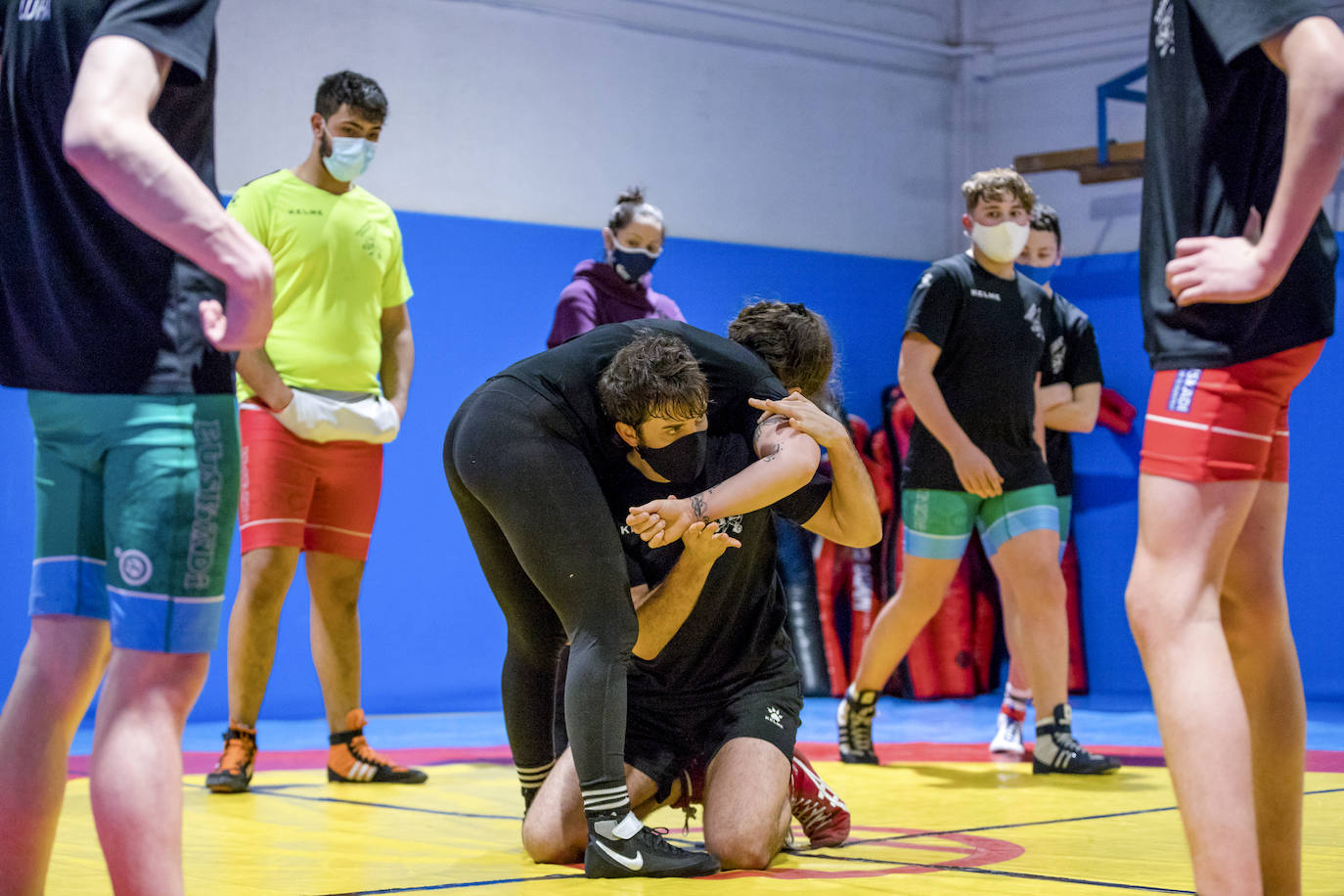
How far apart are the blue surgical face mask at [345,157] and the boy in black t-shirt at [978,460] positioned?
1854 mm

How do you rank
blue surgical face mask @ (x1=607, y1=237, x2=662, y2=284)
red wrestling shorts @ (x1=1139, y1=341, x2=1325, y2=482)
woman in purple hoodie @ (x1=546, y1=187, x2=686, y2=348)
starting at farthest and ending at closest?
1. blue surgical face mask @ (x1=607, y1=237, x2=662, y2=284)
2. woman in purple hoodie @ (x1=546, y1=187, x2=686, y2=348)
3. red wrestling shorts @ (x1=1139, y1=341, x2=1325, y2=482)

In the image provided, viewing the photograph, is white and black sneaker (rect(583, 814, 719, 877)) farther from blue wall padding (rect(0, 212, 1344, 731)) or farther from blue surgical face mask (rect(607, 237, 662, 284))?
blue wall padding (rect(0, 212, 1344, 731))

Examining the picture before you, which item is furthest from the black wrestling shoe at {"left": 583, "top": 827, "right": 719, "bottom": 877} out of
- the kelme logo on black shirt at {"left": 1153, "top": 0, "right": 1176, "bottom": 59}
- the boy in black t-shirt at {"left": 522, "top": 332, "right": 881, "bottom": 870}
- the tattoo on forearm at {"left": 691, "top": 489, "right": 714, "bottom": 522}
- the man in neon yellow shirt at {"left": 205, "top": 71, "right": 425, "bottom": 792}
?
the man in neon yellow shirt at {"left": 205, "top": 71, "right": 425, "bottom": 792}

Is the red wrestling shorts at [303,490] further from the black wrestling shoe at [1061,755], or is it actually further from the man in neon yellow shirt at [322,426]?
the black wrestling shoe at [1061,755]

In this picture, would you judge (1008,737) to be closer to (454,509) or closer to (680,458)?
(680,458)

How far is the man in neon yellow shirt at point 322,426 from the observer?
462 centimetres

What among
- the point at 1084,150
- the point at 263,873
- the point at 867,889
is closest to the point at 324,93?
the point at 263,873

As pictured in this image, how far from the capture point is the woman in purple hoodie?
5500 mm

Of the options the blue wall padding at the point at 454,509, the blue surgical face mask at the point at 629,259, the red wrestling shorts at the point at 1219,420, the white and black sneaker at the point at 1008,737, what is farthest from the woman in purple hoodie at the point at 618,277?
the red wrestling shorts at the point at 1219,420

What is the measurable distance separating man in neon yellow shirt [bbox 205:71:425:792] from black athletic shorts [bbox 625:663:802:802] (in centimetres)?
156

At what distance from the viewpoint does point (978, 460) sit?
197 inches

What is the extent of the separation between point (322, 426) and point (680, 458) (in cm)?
187

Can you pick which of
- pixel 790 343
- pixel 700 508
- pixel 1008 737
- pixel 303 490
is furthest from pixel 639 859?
pixel 1008 737

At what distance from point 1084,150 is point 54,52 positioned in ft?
24.4
